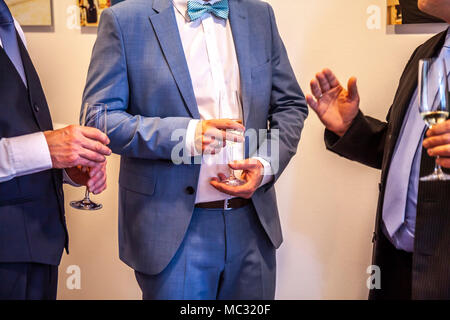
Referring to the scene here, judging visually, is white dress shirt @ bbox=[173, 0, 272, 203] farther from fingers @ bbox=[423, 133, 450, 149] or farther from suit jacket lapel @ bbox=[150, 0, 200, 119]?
fingers @ bbox=[423, 133, 450, 149]

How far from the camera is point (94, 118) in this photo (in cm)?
160

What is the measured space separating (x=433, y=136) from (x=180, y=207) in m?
0.89

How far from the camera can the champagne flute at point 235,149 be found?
176cm

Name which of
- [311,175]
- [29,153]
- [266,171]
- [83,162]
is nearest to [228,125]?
[266,171]

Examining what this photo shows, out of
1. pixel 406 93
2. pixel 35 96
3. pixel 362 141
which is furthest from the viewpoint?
pixel 362 141

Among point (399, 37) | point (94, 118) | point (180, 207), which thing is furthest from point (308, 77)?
point (94, 118)

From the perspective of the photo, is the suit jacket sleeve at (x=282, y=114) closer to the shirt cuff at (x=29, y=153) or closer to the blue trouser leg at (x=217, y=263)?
→ the blue trouser leg at (x=217, y=263)

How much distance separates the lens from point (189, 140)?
175 centimetres

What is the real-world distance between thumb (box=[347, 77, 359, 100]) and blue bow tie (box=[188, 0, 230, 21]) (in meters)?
0.55

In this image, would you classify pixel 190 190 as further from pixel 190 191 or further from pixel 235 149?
pixel 235 149

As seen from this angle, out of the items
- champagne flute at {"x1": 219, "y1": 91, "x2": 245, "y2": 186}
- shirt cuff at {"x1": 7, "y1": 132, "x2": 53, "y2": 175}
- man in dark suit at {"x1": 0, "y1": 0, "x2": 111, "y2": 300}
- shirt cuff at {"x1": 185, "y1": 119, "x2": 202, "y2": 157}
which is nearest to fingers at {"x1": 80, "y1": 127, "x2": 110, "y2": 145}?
man in dark suit at {"x1": 0, "y1": 0, "x2": 111, "y2": 300}

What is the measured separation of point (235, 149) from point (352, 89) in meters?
0.51

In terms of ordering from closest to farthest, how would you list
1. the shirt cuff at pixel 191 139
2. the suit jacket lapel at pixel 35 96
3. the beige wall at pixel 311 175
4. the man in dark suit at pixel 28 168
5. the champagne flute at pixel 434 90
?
the champagne flute at pixel 434 90, the man in dark suit at pixel 28 168, the suit jacket lapel at pixel 35 96, the shirt cuff at pixel 191 139, the beige wall at pixel 311 175

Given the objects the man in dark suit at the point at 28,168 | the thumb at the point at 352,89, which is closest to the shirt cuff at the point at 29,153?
the man in dark suit at the point at 28,168
